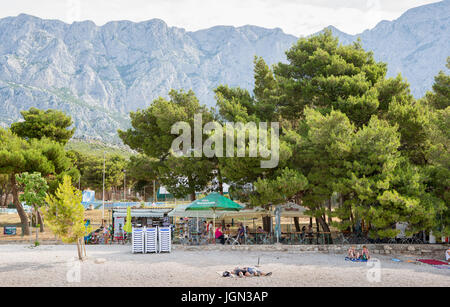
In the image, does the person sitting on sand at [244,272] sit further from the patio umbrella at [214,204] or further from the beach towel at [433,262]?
the beach towel at [433,262]

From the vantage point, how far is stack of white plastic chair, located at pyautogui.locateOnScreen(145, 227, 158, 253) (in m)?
19.2

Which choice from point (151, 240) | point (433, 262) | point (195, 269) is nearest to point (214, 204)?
point (151, 240)

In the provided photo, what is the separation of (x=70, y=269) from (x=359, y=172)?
14.4 m

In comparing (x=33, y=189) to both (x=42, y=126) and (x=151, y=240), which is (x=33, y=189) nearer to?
(x=151, y=240)

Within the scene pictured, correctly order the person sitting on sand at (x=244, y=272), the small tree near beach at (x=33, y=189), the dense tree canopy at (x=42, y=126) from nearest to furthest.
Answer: the person sitting on sand at (x=244, y=272) → the small tree near beach at (x=33, y=189) → the dense tree canopy at (x=42, y=126)

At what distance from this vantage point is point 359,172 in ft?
65.2

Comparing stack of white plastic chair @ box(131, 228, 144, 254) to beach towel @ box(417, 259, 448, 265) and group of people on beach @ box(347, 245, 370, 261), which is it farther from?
beach towel @ box(417, 259, 448, 265)

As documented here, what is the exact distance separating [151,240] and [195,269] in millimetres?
5183

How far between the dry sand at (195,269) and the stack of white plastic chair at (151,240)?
0.77m

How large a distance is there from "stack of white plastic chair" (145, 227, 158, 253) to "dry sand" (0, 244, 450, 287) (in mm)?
767

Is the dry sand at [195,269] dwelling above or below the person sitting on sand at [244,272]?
below

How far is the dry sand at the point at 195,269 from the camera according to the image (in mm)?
12571

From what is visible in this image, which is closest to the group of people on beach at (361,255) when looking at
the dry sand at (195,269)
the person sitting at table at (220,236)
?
the dry sand at (195,269)
